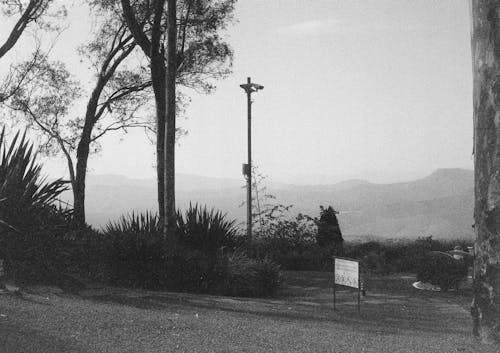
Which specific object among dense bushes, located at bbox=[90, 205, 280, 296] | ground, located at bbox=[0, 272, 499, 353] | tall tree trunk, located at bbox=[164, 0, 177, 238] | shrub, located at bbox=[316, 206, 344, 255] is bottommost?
ground, located at bbox=[0, 272, 499, 353]

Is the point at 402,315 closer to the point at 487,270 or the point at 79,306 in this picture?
the point at 487,270

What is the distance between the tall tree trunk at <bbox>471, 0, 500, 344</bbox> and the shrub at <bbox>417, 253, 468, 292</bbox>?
237 inches

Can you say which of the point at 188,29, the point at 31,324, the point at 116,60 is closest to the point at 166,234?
the point at 31,324

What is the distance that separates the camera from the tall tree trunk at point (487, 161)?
7000 mm

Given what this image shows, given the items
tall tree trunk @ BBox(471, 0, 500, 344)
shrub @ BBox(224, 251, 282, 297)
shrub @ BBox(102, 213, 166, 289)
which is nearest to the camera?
tall tree trunk @ BBox(471, 0, 500, 344)

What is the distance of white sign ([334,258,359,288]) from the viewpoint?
366 inches

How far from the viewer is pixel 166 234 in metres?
13.1

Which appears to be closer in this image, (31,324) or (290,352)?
(290,352)

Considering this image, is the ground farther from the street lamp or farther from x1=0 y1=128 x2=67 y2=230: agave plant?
the street lamp

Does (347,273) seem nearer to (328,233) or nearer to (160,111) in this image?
(160,111)

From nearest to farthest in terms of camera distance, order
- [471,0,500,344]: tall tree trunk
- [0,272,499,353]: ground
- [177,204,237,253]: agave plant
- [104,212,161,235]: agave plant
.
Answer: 1. [0,272,499,353]: ground
2. [471,0,500,344]: tall tree trunk
3. [104,212,161,235]: agave plant
4. [177,204,237,253]: agave plant

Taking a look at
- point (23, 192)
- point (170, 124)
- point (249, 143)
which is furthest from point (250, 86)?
point (23, 192)

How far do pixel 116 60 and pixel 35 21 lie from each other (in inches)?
137

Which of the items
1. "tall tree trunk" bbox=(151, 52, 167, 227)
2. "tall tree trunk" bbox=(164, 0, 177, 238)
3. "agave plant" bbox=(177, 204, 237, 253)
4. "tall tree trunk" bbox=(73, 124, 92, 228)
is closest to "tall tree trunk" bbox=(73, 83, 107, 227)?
"tall tree trunk" bbox=(73, 124, 92, 228)
